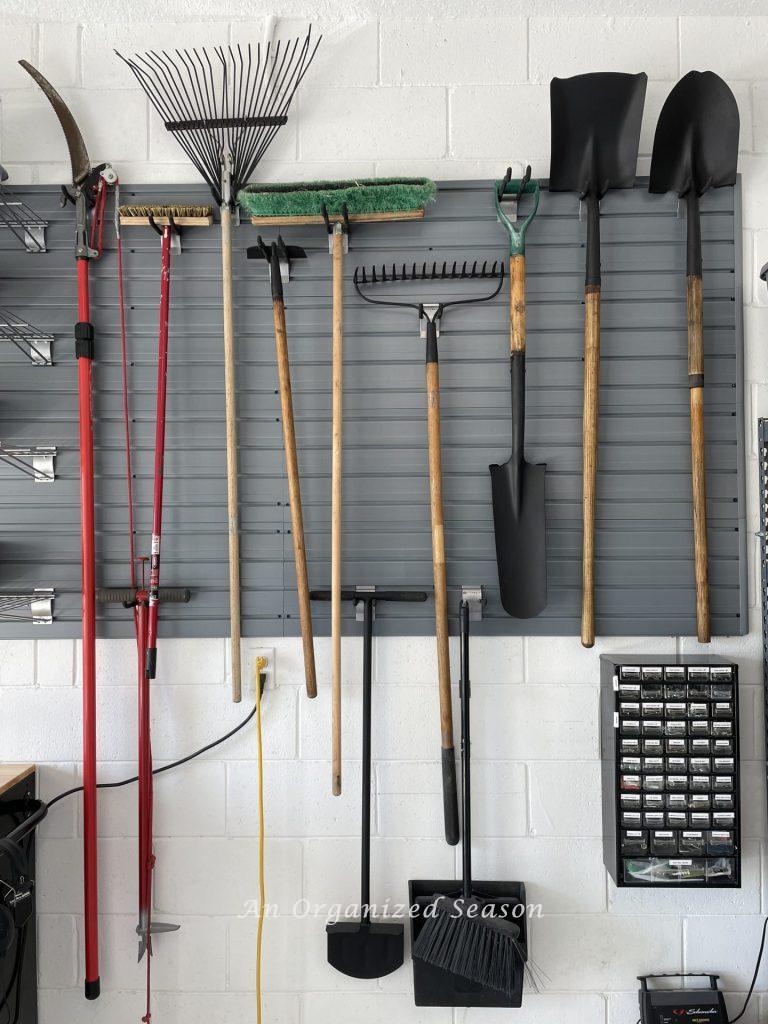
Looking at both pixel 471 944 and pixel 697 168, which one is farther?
pixel 697 168

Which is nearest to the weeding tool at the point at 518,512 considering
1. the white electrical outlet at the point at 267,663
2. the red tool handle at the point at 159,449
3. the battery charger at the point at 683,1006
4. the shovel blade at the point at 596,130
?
the shovel blade at the point at 596,130

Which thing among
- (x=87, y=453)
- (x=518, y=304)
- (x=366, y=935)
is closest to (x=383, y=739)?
(x=366, y=935)

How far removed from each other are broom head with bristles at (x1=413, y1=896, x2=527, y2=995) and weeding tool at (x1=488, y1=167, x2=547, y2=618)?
2.17 ft

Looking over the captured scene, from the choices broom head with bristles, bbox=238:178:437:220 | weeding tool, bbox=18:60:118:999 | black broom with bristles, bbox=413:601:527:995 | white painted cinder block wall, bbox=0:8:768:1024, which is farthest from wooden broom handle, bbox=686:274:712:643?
weeding tool, bbox=18:60:118:999

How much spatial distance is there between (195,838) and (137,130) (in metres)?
1.72

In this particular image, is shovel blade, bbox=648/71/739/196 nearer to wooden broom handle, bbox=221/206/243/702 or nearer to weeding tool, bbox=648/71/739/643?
weeding tool, bbox=648/71/739/643

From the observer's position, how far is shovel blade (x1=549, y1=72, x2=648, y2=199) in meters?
1.54

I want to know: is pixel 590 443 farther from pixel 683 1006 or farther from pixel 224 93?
pixel 683 1006

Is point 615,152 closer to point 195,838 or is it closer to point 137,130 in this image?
point 137,130

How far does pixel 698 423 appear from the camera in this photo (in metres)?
1.55

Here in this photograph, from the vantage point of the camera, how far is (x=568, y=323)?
1626 mm

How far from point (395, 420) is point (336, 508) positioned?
0.28 meters

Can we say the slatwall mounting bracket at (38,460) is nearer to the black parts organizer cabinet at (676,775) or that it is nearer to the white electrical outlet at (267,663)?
the white electrical outlet at (267,663)

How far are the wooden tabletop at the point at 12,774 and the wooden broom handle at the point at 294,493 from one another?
0.68 metres
